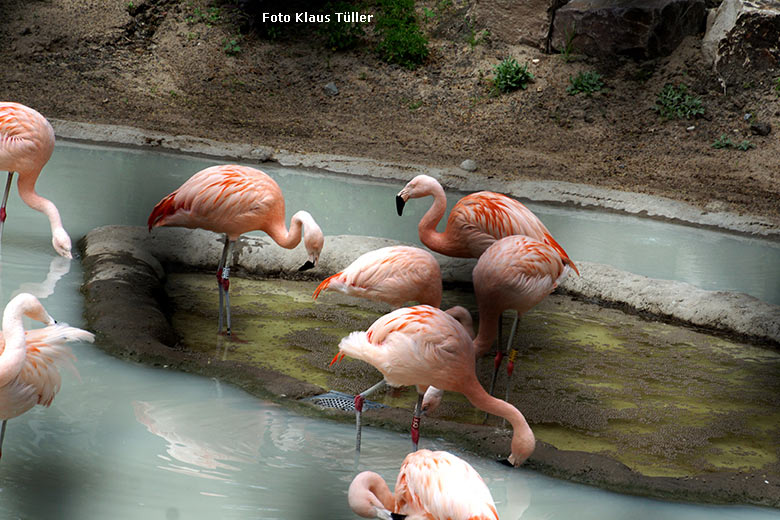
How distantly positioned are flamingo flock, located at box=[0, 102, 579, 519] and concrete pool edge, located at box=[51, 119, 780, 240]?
A: 73.7 inches

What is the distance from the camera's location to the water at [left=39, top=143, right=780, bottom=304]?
15.6 feet

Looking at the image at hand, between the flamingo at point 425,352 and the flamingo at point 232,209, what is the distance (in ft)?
3.35

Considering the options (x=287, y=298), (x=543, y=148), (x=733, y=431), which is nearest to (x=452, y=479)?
(x=733, y=431)

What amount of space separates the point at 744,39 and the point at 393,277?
6769 millimetres

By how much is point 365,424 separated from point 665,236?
3.25 meters

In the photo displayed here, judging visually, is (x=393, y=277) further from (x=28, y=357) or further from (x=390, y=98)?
(x=390, y=98)

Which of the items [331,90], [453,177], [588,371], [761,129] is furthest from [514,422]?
[331,90]

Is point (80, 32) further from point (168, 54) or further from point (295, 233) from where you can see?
point (295, 233)

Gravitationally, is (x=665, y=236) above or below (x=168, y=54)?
below

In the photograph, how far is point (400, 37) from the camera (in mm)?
9430

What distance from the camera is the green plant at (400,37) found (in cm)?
938

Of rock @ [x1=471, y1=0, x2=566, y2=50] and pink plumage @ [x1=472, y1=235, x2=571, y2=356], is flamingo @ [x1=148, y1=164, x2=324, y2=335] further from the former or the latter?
rock @ [x1=471, y1=0, x2=566, y2=50]

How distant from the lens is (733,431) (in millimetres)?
2967

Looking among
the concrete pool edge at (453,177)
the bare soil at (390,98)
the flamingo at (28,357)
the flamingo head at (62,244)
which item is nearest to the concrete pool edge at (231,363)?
the flamingo head at (62,244)
